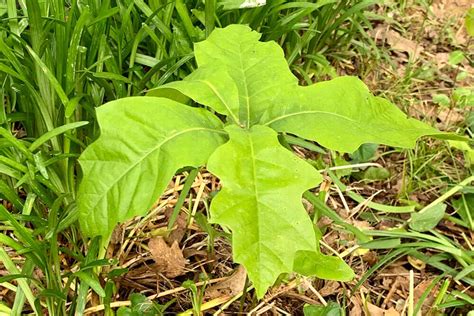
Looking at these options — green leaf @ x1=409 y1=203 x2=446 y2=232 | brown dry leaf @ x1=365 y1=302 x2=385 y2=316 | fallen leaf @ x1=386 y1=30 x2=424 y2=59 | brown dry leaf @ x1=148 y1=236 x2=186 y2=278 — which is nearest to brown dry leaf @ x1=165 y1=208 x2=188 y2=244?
brown dry leaf @ x1=148 y1=236 x2=186 y2=278

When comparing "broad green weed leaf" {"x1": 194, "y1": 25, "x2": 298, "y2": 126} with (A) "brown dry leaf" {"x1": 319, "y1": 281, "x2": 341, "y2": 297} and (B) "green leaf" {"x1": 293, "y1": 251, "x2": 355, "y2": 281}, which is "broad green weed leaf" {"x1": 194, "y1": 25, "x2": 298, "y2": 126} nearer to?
(B) "green leaf" {"x1": 293, "y1": 251, "x2": 355, "y2": 281}

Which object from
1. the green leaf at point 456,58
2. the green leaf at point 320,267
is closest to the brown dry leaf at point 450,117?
the green leaf at point 456,58

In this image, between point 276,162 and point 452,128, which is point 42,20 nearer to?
point 276,162

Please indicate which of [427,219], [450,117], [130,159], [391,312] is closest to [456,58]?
[450,117]

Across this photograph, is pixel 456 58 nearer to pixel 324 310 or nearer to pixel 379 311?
pixel 379 311

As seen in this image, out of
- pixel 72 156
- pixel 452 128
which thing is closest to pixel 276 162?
pixel 72 156

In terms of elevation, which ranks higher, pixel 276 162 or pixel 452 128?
pixel 276 162
